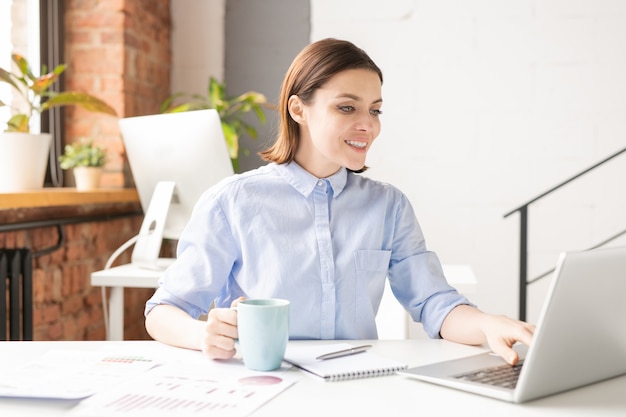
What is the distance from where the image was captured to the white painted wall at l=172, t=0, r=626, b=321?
3320mm

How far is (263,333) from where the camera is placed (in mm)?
1008

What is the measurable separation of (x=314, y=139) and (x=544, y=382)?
0.72 metres

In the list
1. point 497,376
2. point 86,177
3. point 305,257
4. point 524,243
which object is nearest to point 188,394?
point 497,376

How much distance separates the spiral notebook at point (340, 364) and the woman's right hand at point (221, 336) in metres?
0.08

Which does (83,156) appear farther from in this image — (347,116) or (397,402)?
(397,402)

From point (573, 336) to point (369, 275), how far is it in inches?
23.6

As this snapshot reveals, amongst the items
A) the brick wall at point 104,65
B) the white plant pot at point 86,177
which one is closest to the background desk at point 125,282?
the white plant pot at point 86,177

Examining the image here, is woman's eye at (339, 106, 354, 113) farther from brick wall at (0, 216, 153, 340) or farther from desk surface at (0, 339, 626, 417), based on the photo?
brick wall at (0, 216, 153, 340)

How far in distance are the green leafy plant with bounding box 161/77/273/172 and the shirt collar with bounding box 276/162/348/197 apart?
1611 millimetres

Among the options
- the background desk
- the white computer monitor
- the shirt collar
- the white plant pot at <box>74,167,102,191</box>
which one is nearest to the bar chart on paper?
the shirt collar

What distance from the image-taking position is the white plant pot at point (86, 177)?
2.90 meters

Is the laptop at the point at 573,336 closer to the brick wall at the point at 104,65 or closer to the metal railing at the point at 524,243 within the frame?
the metal railing at the point at 524,243

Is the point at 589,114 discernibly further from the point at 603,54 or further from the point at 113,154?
the point at 113,154

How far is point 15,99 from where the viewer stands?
2768 millimetres
